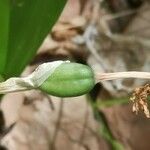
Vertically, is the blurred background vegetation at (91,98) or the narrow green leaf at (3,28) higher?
the narrow green leaf at (3,28)

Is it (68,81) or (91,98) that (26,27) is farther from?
(91,98)

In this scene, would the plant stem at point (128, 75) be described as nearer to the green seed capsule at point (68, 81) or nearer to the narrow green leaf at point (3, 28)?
the green seed capsule at point (68, 81)

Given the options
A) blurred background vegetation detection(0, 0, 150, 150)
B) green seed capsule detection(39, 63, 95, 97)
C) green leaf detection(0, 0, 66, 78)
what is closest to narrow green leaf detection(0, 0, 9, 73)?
green leaf detection(0, 0, 66, 78)

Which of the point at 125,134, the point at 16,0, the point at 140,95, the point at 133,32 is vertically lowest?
the point at 125,134

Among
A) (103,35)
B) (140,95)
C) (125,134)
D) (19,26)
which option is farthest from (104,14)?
(140,95)

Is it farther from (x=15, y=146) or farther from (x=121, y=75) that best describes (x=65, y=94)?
(x=15, y=146)

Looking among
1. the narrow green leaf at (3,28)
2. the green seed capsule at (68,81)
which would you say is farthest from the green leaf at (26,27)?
the green seed capsule at (68,81)
